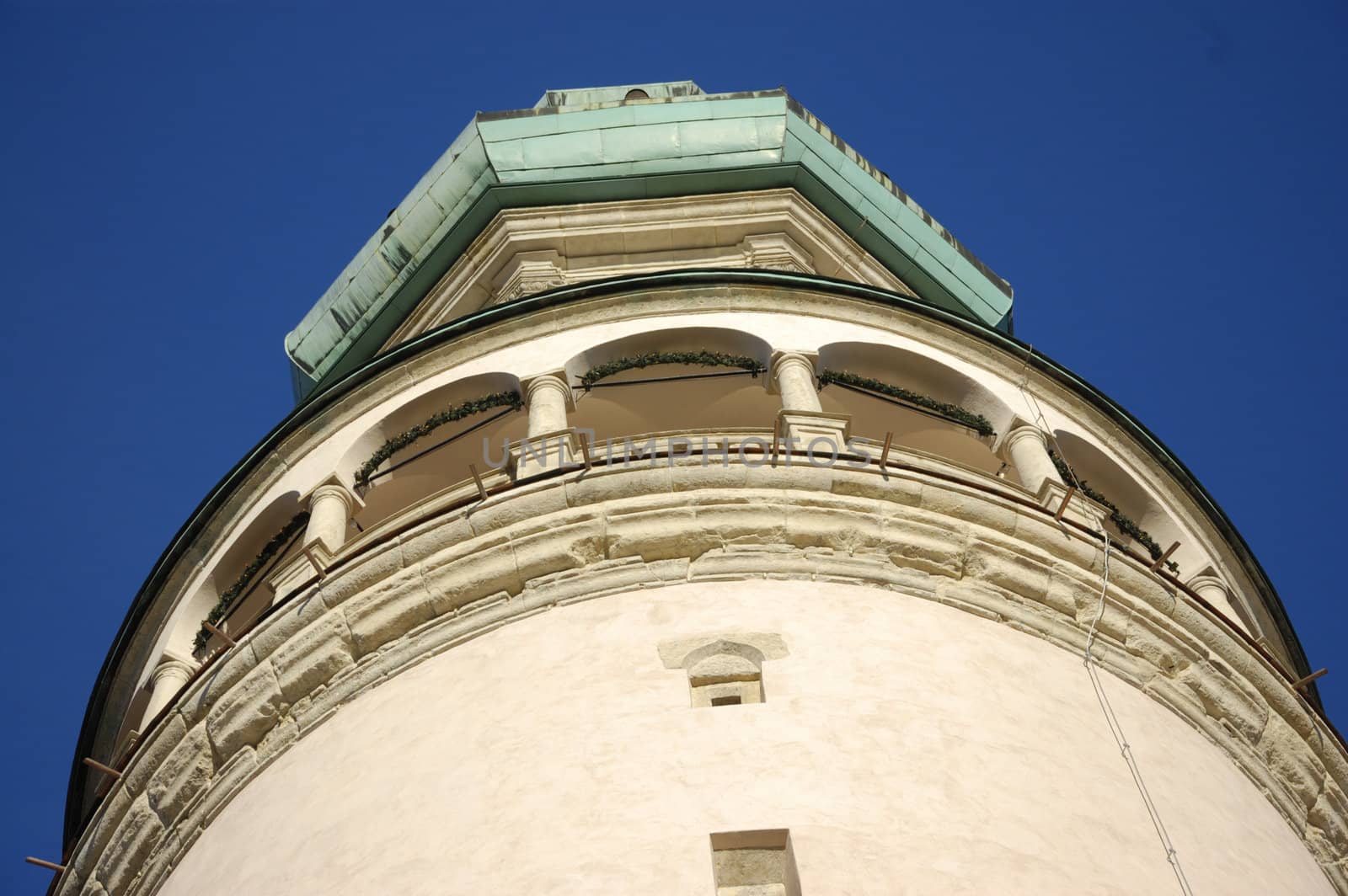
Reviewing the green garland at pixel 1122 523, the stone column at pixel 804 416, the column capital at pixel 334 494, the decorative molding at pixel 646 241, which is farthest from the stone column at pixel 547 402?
the decorative molding at pixel 646 241

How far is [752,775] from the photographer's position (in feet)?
34.2

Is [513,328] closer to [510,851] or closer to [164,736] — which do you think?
[164,736]

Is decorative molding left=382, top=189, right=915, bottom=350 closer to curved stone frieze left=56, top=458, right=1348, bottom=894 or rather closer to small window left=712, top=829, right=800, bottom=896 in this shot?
curved stone frieze left=56, top=458, right=1348, bottom=894

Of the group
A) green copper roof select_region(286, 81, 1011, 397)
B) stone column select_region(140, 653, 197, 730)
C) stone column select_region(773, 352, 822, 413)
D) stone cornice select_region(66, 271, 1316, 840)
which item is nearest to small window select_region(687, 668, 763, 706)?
stone column select_region(773, 352, 822, 413)

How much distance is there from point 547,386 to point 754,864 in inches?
290

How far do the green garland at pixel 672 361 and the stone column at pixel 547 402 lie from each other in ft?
1.03

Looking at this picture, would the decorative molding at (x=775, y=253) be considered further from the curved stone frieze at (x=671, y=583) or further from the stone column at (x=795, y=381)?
the curved stone frieze at (x=671, y=583)

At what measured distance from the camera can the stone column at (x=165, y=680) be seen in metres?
15.8

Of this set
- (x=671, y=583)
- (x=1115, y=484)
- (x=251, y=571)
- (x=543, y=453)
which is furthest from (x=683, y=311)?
(x=671, y=583)

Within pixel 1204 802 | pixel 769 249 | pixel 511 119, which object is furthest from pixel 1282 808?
pixel 511 119

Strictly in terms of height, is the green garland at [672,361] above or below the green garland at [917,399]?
above

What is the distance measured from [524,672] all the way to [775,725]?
1.82 metres

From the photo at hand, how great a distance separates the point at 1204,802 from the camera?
1177 cm

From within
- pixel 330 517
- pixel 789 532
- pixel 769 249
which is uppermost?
pixel 769 249
